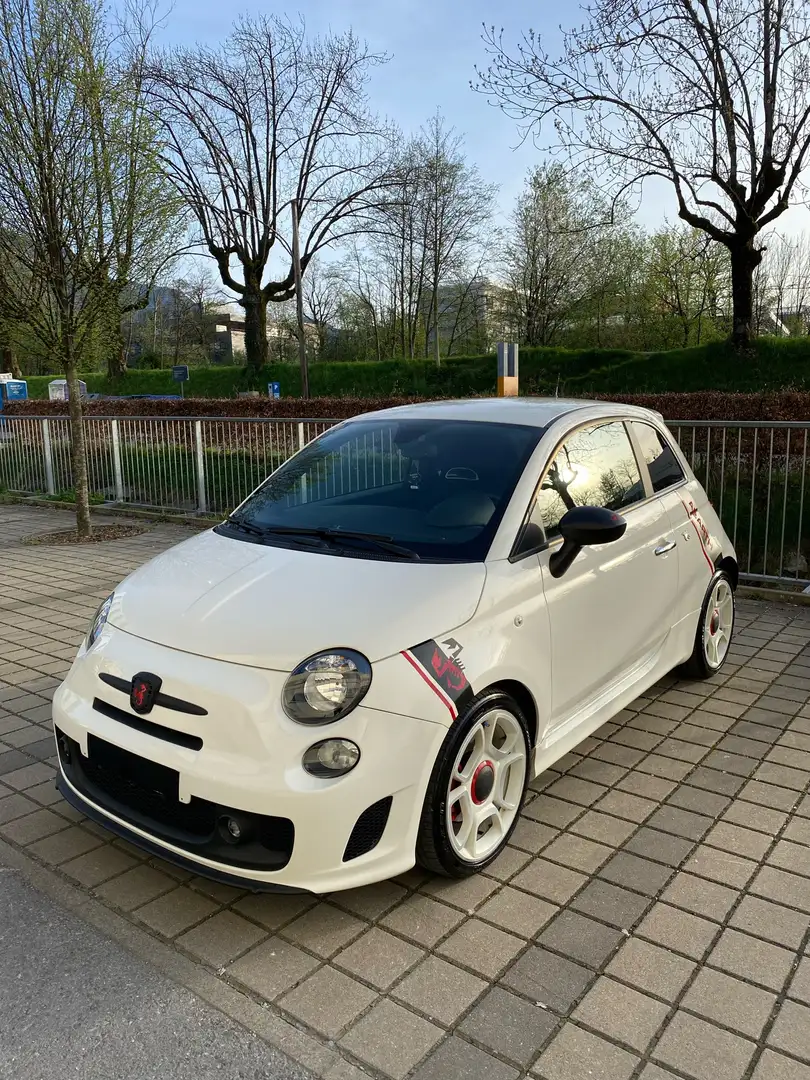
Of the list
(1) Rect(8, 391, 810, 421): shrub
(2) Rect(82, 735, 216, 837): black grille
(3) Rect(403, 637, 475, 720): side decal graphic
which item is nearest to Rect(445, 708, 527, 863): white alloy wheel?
(3) Rect(403, 637, 475, 720): side decal graphic

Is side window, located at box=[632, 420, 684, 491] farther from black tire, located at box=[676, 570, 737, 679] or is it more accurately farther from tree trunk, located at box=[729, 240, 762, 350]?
tree trunk, located at box=[729, 240, 762, 350]

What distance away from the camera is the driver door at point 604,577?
3.35 meters

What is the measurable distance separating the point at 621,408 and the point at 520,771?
6.94ft

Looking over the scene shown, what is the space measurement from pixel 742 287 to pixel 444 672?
19500mm

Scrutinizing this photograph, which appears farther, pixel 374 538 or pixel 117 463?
pixel 117 463

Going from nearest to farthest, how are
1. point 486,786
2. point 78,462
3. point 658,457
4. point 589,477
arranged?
1. point 486,786
2. point 589,477
3. point 658,457
4. point 78,462

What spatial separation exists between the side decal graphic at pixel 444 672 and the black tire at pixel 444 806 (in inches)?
2.4

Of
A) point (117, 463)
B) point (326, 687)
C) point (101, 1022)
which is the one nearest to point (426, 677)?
point (326, 687)

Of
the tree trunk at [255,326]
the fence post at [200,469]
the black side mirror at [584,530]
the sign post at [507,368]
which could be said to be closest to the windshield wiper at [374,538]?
the black side mirror at [584,530]

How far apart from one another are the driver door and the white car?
0.5 inches

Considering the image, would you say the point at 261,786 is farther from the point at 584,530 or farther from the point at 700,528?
the point at 700,528

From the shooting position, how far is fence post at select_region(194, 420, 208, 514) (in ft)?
35.4

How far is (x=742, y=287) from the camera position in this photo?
19422mm

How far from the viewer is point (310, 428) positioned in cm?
975
